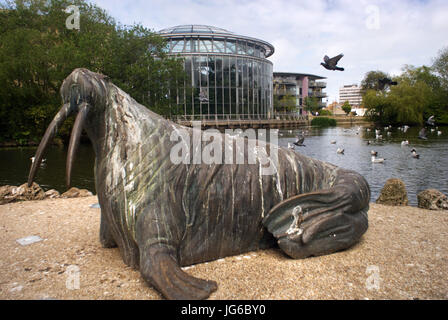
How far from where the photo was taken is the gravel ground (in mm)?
3467

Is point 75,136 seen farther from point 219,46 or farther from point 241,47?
point 241,47

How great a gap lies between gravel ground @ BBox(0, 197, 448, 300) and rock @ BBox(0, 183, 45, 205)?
3.15 m

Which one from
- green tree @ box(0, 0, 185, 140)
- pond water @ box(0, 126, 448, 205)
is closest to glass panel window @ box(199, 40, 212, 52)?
green tree @ box(0, 0, 185, 140)

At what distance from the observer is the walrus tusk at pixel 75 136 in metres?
3.38

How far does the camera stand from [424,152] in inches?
750

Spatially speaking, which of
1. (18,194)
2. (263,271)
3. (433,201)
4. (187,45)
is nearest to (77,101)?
(263,271)

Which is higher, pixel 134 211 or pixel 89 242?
pixel 134 211

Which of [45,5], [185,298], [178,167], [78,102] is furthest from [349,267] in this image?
[45,5]

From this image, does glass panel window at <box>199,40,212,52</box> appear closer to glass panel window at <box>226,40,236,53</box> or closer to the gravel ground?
glass panel window at <box>226,40,236,53</box>

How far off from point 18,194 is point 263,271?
7282 millimetres

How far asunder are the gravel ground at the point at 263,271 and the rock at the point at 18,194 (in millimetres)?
3154

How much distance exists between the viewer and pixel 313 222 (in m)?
4.23

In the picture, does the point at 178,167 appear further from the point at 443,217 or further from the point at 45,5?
the point at 45,5
